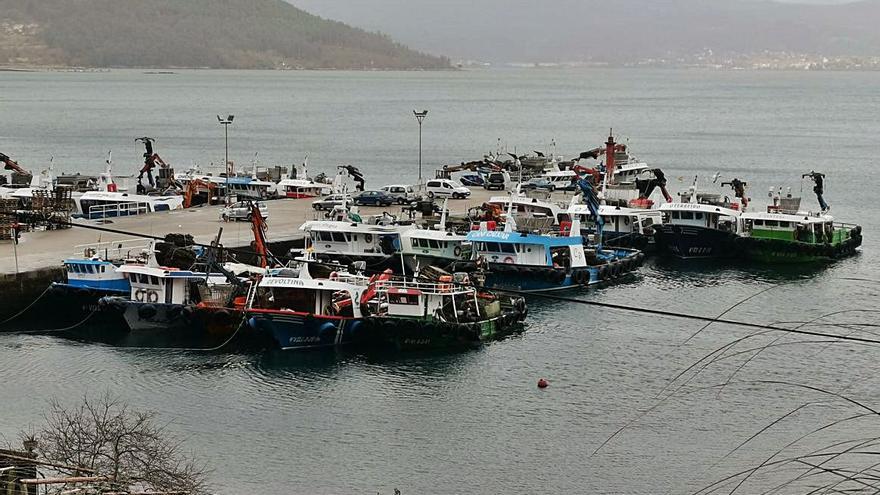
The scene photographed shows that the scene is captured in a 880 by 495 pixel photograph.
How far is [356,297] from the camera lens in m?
44.0

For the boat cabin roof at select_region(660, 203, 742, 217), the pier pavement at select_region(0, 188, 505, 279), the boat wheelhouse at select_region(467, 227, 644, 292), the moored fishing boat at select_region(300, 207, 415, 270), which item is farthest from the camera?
the boat cabin roof at select_region(660, 203, 742, 217)

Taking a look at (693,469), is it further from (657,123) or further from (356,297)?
(657,123)

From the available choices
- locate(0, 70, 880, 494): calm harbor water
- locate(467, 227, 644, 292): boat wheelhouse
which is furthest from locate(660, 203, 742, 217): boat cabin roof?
locate(467, 227, 644, 292): boat wheelhouse

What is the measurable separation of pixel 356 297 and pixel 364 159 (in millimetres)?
78134

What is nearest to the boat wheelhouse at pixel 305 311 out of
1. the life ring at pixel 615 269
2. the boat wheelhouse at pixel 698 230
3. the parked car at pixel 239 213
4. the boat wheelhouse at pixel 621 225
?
the life ring at pixel 615 269

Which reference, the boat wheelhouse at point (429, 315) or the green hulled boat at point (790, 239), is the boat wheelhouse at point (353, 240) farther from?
the green hulled boat at point (790, 239)

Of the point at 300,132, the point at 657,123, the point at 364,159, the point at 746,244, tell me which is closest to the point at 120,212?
the point at 746,244

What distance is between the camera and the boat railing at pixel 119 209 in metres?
63.2

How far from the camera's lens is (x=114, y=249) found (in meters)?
51.7

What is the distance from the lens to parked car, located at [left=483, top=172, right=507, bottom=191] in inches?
3169

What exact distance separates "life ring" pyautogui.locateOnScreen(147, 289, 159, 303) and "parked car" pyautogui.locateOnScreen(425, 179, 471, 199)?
29379mm

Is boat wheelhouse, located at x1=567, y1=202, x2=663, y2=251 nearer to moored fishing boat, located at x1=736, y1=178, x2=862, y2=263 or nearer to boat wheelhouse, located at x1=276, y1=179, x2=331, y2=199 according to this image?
moored fishing boat, located at x1=736, y1=178, x2=862, y2=263

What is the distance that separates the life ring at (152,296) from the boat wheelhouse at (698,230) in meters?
27.1

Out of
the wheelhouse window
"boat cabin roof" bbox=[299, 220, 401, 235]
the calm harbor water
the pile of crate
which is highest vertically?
the pile of crate
